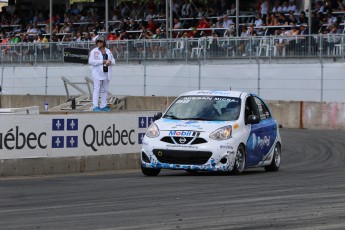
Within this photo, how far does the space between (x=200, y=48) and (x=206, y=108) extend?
18415mm

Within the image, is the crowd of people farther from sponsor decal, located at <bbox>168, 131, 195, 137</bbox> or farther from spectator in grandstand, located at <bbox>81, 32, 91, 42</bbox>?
sponsor decal, located at <bbox>168, 131, 195, 137</bbox>

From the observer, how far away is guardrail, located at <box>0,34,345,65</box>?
33188mm

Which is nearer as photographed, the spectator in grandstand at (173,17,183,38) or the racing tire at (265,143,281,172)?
the racing tire at (265,143,281,172)

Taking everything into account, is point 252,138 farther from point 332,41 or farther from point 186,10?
point 186,10

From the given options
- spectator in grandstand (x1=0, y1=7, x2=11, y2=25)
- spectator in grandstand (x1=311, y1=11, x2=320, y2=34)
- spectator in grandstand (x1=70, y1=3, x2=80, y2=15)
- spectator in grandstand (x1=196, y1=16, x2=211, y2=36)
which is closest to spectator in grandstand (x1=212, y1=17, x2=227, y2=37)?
spectator in grandstand (x1=196, y1=16, x2=211, y2=36)

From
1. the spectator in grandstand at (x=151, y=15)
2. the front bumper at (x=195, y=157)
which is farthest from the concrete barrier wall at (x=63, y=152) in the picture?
the spectator in grandstand at (x=151, y=15)

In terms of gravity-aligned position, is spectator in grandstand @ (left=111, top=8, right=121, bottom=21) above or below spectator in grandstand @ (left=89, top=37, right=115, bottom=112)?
above

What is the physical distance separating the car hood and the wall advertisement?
6.02ft

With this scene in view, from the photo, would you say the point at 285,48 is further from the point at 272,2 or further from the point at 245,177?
the point at 245,177

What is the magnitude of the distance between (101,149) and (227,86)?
16.0m

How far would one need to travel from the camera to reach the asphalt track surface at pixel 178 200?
10594 millimetres

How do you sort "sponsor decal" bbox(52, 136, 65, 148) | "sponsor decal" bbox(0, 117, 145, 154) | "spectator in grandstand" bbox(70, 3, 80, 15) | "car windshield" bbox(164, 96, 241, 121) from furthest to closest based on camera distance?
"spectator in grandstand" bbox(70, 3, 80, 15), "sponsor decal" bbox(52, 136, 65, 148), "car windshield" bbox(164, 96, 241, 121), "sponsor decal" bbox(0, 117, 145, 154)

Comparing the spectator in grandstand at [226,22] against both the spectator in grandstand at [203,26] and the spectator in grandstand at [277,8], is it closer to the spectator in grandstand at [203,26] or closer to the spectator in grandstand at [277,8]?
the spectator in grandstand at [203,26]

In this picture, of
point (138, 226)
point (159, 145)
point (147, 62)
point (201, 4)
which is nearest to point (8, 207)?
point (138, 226)
